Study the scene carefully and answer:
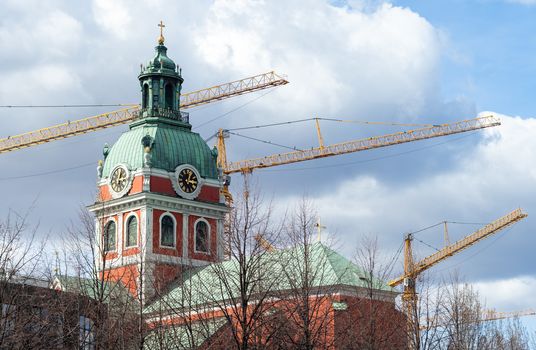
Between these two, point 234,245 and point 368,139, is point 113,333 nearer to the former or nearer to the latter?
point 234,245

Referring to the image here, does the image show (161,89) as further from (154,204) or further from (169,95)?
(154,204)

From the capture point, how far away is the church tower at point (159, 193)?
87.6 meters

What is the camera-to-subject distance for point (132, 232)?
88.4 m

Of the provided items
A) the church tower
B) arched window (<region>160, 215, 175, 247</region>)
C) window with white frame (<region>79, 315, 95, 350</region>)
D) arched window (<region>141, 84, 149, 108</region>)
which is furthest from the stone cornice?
window with white frame (<region>79, 315, 95, 350</region>)

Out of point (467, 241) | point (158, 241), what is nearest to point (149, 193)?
point (158, 241)

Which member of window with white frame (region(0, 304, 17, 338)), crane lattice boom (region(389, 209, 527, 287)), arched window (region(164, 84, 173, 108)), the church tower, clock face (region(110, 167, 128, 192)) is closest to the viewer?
window with white frame (region(0, 304, 17, 338))

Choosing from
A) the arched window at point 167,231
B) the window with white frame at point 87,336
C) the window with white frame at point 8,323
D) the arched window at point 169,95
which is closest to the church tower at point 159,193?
the arched window at point 167,231

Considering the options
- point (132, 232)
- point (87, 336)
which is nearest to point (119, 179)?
point (132, 232)

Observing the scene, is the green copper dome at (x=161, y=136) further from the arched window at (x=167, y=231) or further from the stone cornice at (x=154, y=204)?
the arched window at (x=167, y=231)

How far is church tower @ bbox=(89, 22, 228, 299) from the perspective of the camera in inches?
3447

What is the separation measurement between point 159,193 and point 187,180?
3187mm

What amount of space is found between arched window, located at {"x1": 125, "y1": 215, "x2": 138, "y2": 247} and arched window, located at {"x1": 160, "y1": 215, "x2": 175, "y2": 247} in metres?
1.96

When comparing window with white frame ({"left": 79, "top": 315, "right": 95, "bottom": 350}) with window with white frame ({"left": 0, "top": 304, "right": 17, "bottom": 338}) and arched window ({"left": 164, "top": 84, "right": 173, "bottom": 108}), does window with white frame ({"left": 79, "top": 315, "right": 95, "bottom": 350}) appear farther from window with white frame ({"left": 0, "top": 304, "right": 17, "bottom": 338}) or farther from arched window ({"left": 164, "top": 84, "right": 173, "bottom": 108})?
arched window ({"left": 164, "top": 84, "right": 173, "bottom": 108})

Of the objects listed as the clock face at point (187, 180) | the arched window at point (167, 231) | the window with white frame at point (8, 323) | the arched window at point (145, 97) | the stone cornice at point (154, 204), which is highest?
the arched window at point (145, 97)
